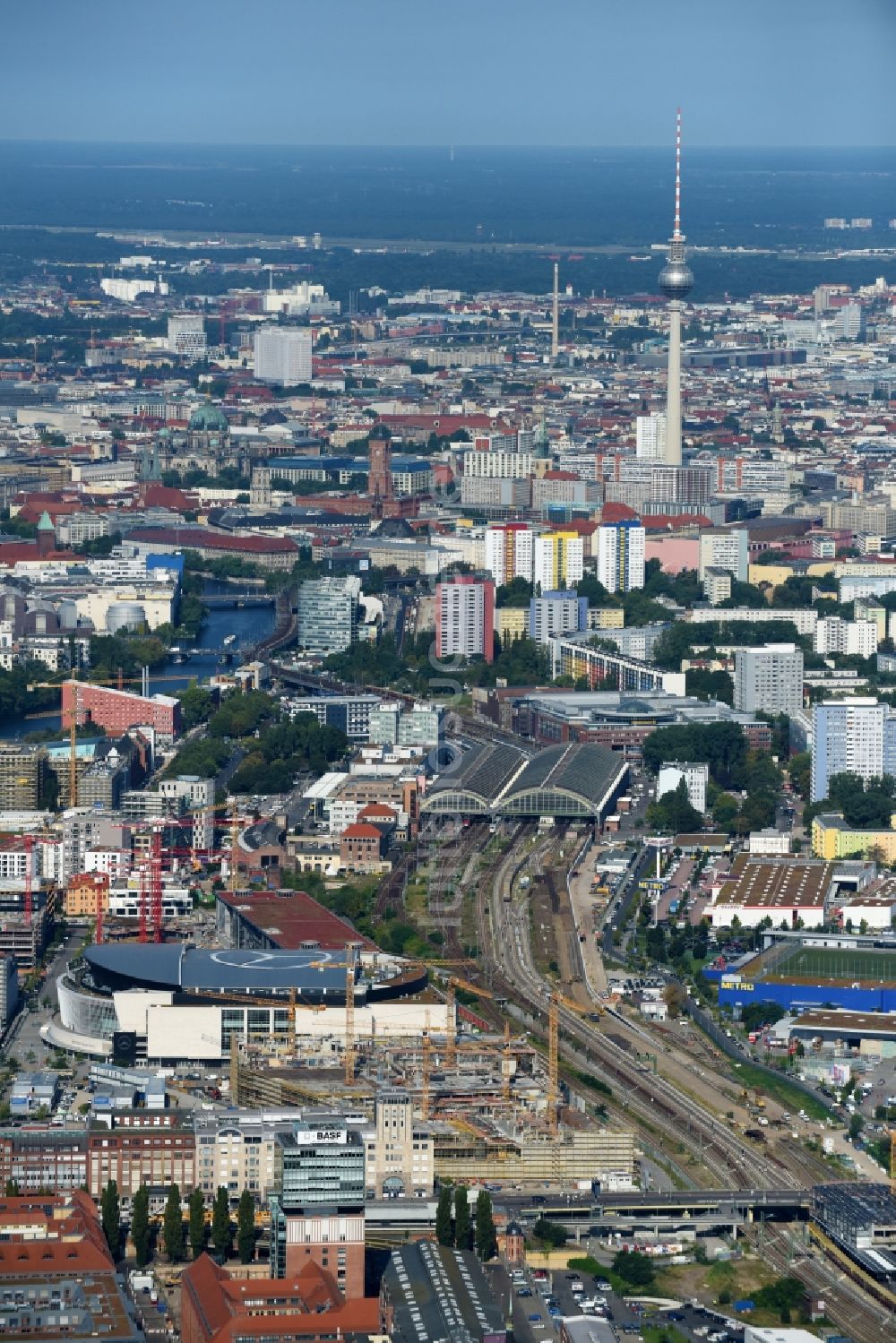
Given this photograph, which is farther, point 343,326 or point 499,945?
point 343,326

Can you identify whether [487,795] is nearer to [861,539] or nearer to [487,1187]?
[487,1187]

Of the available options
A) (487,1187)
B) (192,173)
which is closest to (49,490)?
(487,1187)

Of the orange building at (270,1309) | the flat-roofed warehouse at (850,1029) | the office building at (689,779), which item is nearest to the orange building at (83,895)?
the flat-roofed warehouse at (850,1029)

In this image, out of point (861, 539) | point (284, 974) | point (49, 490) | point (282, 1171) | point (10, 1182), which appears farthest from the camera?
point (49, 490)

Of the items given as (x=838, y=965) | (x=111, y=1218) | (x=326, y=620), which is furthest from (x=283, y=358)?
(x=111, y=1218)

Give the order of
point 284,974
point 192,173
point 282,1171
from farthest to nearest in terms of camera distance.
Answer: point 192,173 → point 284,974 → point 282,1171

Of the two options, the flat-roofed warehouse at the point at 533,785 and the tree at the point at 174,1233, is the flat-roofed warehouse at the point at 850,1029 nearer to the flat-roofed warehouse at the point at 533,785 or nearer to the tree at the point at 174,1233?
the tree at the point at 174,1233

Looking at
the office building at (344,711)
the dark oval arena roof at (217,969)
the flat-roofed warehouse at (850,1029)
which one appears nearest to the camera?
the dark oval arena roof at (217,969)
